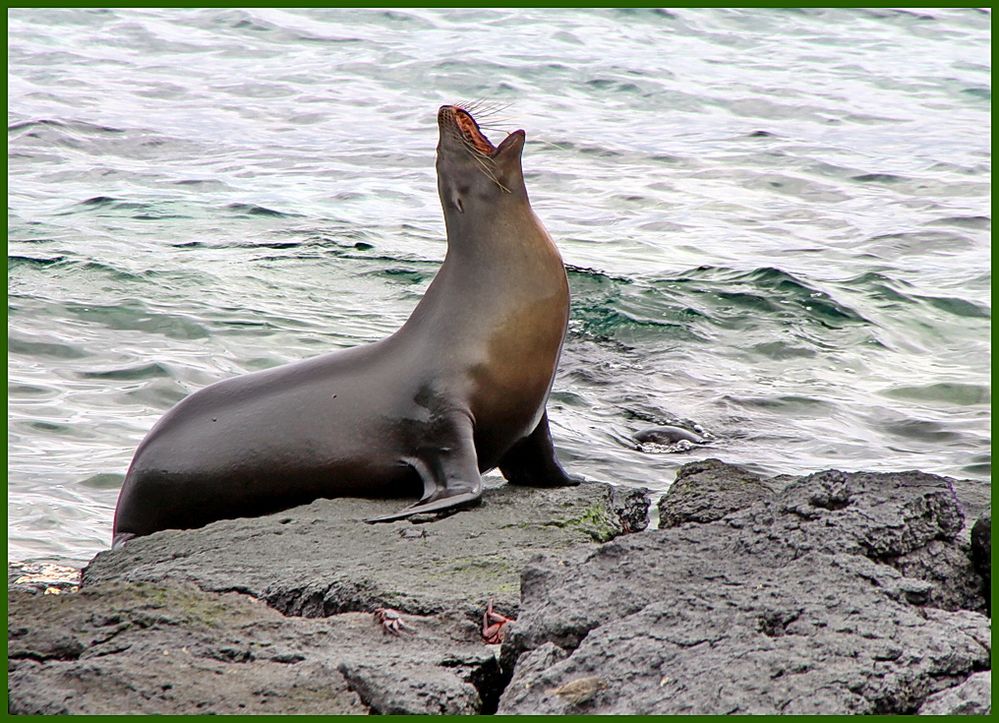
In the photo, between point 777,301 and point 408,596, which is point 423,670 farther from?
point 777,301

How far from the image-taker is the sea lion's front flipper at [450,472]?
5.34m

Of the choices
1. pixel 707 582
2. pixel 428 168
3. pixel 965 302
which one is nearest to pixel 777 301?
pixel 965 302

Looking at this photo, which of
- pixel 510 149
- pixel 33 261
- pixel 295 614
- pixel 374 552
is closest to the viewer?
pixel 295 614

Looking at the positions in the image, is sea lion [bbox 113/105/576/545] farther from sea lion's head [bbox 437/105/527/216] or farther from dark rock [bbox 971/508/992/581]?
dark rock [bbox 971/508/992/581]

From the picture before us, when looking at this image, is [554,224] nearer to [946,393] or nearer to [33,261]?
[33,261]

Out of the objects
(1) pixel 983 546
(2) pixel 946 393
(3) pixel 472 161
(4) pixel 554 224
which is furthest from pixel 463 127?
(4) pixel 554 224

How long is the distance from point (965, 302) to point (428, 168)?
21.0ft

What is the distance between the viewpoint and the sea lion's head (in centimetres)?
613

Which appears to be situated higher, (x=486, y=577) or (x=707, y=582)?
(x=707, y=582)

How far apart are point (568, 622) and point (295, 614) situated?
1.00 meters

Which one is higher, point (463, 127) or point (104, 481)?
point (463, 127)

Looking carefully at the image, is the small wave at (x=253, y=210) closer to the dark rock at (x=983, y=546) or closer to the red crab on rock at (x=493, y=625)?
the red crab on rock at (x=493, y=625)

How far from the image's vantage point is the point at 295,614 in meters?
4.35

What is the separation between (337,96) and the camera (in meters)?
19.7
